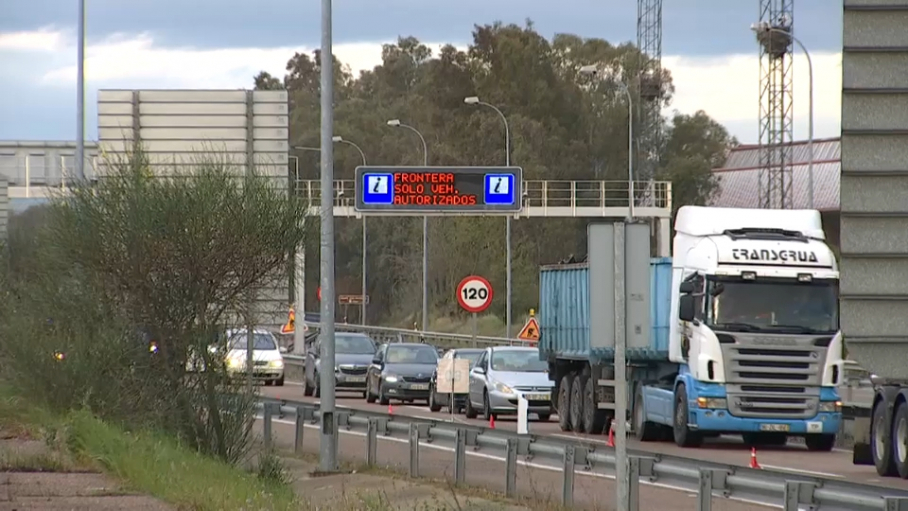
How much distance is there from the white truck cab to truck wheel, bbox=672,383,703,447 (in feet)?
1.72

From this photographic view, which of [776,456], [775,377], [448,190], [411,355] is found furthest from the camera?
[411,355]

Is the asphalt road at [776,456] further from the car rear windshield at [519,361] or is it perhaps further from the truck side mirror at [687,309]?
the truck side mirror at [687,309]

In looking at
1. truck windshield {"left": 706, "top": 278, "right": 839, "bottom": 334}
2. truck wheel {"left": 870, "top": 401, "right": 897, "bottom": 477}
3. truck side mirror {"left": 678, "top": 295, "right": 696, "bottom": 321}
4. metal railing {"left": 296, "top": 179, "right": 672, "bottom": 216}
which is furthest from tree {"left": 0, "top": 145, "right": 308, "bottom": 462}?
metal railing {"left": 296, "top": 179, "right": 672, "bottom": 216}

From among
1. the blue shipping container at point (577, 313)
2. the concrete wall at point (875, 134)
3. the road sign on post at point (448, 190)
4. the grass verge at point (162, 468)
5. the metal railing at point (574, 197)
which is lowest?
the grass verge at point (162, 468)

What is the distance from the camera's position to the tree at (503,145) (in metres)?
71.9

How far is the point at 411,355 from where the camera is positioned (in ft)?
135

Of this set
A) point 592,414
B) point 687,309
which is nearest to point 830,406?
point 687,309

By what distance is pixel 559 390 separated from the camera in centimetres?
3155

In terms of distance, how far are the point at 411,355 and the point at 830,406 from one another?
695 inches

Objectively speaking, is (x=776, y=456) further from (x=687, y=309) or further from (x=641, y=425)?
(x=641, y=425)

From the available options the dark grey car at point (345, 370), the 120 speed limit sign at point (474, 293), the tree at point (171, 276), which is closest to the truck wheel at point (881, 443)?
the tree at point (171, 276)

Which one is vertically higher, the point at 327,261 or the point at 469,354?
the point at 327,261

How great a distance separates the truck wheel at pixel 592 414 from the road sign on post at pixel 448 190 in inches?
144

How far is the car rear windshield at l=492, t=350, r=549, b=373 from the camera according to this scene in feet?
111
